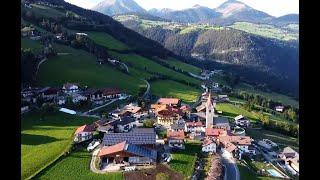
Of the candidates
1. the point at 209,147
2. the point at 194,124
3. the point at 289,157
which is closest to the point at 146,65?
the point at 194,124

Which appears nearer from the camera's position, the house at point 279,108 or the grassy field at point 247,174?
the grassy field at point 247,174

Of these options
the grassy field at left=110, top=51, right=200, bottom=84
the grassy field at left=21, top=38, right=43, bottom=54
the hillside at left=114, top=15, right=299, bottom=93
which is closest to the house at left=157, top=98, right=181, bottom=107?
the grassy field at left=110, top=51, right=200, bottom=84

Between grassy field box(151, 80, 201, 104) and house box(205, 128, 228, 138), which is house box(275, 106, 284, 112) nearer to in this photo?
grassy field box(151, 80, 201, 104)

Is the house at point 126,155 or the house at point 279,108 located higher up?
the house at point 279,108

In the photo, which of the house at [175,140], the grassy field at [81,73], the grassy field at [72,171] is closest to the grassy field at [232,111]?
the grassy field at [81,73]

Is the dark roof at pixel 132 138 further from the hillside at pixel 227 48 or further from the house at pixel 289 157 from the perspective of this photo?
the hillside at pixel 227 48

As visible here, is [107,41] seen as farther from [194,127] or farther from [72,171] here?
[72,171]
